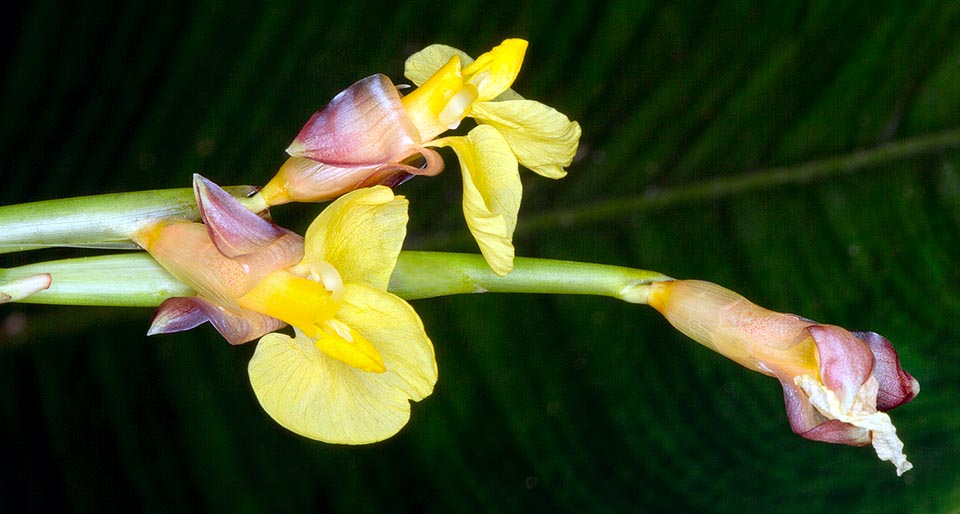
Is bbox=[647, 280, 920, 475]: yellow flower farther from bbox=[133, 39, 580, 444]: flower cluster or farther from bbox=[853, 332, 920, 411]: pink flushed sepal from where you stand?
bbox=[133, 39, 580, 444]: flower cluster

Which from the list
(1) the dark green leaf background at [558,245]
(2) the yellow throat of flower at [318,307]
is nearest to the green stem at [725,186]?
(1) the dark green leaf background at [558,245]

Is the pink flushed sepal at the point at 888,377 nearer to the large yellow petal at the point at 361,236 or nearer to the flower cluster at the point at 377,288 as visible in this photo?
the flower cluster at the point at 377,288

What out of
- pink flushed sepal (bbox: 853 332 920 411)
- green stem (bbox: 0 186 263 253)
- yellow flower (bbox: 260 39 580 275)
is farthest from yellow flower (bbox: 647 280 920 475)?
green stem (bbox: 0 186 263 253)

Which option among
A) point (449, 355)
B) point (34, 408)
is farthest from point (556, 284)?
point (34, 408)

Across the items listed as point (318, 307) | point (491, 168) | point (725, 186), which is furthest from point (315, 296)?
point (725, 186)

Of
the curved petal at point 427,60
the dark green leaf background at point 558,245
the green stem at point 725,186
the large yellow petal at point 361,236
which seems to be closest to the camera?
the large yellow petal at point 361,236

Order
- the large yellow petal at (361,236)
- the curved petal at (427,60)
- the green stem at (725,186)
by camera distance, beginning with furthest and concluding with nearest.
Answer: the green stem at (725,186), the curved petal at (427,60), the large yellow petal at (361,236)
